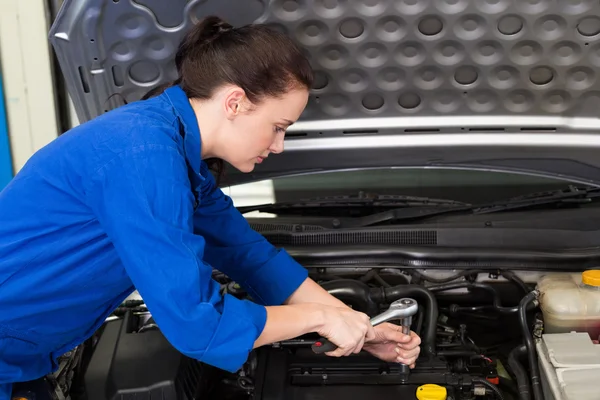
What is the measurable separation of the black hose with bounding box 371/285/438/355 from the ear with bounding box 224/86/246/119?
634 mm

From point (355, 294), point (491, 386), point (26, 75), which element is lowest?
point (491, 386)

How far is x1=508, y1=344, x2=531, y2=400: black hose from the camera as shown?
1.33 metres

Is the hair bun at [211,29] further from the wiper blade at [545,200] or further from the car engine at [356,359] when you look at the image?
the wiper blade at [545,200]

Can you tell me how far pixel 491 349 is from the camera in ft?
5.36

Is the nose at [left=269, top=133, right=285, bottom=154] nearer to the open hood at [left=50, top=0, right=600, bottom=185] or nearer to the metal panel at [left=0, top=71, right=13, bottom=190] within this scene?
the open hood at [left=50, top=0, right=600, bottom=185]

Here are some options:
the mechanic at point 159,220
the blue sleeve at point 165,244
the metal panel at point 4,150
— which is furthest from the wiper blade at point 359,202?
the metal panel at point 4,150

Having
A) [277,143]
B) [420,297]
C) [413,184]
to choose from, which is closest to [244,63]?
[277,143]

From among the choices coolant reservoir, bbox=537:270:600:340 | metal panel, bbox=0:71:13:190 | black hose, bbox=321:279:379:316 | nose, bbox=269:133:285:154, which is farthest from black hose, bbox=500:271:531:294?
metal panel, bbox=0:71:13:190

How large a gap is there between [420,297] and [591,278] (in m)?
0.38

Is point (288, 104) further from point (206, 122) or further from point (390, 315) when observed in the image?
point (390, 315)

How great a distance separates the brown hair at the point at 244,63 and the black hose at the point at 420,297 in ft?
1.97

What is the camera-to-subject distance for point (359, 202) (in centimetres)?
187

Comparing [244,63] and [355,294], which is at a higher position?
[244,63]

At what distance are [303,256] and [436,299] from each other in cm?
35
